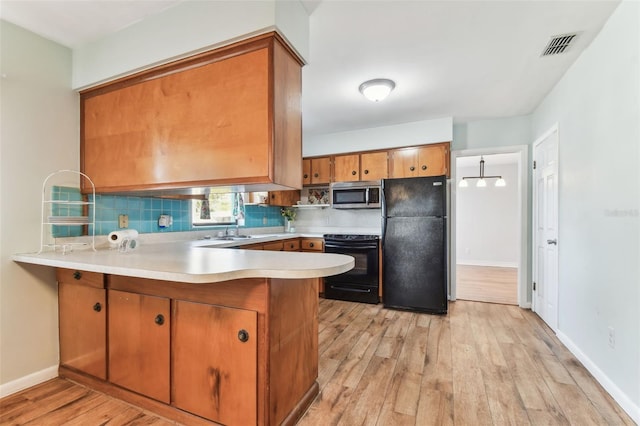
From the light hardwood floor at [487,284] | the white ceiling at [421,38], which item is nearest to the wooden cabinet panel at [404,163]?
the white ceiling at [421,38]

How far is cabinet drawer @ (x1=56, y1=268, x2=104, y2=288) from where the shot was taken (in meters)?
1.81

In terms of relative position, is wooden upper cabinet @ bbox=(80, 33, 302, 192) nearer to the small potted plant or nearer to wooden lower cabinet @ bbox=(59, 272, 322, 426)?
wooden lower cabinet @ bbox=(59, 272, 322, 426)

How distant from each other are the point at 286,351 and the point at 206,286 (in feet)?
1.78

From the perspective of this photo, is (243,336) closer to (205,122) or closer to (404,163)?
(205,122)

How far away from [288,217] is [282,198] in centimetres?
49

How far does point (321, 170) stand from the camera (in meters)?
4.44

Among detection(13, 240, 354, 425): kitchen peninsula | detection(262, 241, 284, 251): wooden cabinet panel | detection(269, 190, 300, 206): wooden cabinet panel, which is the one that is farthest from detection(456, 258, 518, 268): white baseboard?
detection(13, 240, 354, 425): kitchen peninsula

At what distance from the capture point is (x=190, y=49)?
67.5 inches

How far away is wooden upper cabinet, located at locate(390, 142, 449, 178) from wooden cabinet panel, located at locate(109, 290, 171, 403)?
323 centimetres

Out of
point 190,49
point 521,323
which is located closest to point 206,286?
point 190,49

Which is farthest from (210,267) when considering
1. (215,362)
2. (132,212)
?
(132,212)

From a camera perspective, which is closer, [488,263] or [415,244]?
[415,244]

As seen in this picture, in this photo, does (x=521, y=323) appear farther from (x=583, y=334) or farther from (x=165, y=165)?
(x=165, y=165)

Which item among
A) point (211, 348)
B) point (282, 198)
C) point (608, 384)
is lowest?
point (608, 384)
